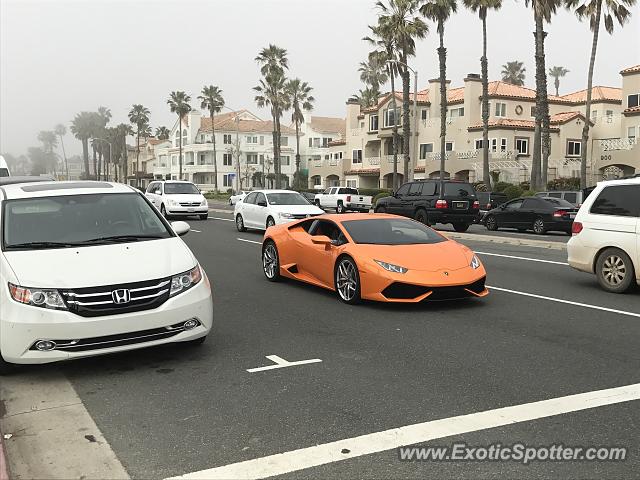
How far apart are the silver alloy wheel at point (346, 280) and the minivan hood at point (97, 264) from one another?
3.02 m

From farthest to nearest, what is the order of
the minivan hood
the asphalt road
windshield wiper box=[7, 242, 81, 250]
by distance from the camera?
windshield wiper box=[7, 242, 81, 250] → the minivan hood → the asphalt road

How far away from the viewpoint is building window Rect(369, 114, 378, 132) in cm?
6450

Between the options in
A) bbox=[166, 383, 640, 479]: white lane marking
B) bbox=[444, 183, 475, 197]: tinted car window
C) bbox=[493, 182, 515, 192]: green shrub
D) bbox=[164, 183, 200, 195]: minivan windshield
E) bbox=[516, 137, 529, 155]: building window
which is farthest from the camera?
bbox=[516, 137, 529, 155]: building window

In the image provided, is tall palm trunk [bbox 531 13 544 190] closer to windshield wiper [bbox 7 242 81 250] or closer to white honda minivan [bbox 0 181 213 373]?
white honda minivan [bbox 0 181 213 373]

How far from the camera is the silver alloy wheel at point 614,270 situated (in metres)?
9.70

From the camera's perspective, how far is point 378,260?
8492 mm

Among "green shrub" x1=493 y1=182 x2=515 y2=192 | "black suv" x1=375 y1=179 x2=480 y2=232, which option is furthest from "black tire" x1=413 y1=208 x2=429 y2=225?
"green shrub" x1=493 y1=182 x2=515 y2=192

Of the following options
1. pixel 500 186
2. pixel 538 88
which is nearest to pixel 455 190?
pixel 538 88

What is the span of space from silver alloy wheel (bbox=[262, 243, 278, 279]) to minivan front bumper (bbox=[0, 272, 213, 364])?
204 inches

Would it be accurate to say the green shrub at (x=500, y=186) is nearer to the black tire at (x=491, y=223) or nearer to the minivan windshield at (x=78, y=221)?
the black tire at (x=491, y=223)

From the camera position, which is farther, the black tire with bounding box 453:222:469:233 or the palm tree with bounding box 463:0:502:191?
the palm tree with bounding box 463:0:502:191

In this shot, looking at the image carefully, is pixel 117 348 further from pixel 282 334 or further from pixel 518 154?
pixel 518 154

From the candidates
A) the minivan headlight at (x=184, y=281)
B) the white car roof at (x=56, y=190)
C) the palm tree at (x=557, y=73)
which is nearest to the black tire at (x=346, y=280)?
the minivan headlight at (x=184, y=281)

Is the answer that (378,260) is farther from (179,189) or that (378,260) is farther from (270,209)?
(179,189)
